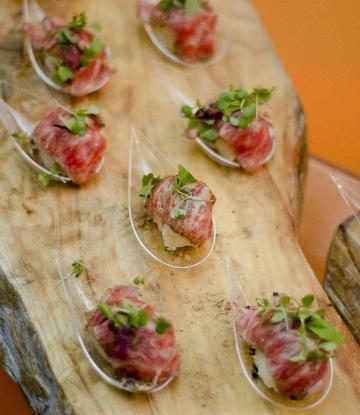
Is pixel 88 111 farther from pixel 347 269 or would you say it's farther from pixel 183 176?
pixel 347 269

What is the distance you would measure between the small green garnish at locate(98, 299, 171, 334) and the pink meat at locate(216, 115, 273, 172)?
62 cm

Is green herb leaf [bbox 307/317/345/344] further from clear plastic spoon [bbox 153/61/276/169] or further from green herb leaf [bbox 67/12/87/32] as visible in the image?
green herb leaf [bbox 67/12/87/32]

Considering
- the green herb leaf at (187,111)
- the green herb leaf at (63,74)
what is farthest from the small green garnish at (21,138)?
the green herb leaf at (187,111)

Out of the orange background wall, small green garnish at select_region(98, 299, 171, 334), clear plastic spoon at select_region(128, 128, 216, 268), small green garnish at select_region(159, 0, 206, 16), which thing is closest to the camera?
small green garnish at select_region(98, 299, 171, 334)

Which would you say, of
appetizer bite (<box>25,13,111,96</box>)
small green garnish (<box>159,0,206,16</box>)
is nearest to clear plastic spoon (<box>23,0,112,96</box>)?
A: appetizer bite (<box>25,13,111,96</box>)

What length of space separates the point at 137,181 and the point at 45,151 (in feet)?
0.79

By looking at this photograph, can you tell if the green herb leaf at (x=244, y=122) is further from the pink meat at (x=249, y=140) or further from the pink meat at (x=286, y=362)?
the pink meat at (x=286, y=362)

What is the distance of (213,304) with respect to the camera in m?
1.77

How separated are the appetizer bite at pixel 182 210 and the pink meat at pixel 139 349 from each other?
26 centimetres

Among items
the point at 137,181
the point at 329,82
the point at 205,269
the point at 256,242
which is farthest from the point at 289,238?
the point at 329,82

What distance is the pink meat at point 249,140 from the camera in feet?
6.54

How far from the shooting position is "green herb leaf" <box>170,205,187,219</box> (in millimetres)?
1757

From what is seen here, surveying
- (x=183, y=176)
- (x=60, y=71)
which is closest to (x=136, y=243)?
(x=183, y=176)

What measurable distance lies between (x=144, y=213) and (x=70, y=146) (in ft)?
0.80
